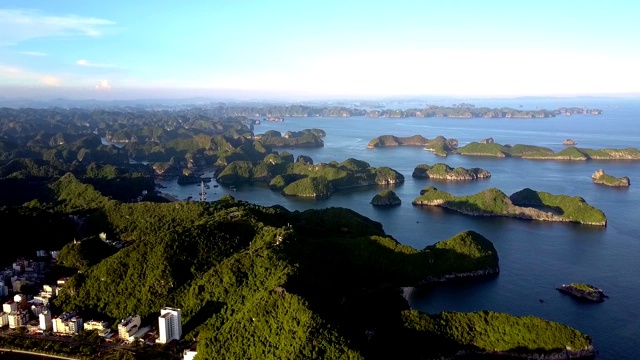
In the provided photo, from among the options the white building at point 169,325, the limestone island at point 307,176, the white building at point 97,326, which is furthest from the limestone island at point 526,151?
the white building at point 97,326

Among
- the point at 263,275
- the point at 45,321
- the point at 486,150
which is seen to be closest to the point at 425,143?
the point at 486,150

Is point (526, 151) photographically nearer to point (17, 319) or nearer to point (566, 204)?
point (566, 204)

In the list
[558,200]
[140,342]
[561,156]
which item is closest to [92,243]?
[140,342]

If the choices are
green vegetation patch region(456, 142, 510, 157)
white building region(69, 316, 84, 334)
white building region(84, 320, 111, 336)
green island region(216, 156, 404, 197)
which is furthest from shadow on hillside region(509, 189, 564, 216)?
white building region(69, 316, 84, 334)

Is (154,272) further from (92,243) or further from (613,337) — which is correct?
(613,337)

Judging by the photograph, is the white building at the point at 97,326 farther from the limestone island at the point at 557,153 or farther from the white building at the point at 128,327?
the limestone island at the point at 557,153

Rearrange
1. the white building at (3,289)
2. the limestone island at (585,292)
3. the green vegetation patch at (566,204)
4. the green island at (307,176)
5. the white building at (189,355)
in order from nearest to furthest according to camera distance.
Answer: the white building at (189,355) < the white building at (3,289) < the limestone island at (585,292) < the green vegetation patch at (566,204) < the green island at (307,176)
